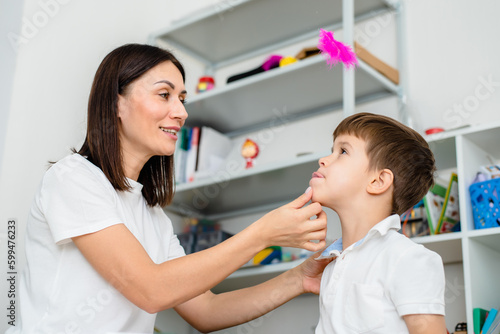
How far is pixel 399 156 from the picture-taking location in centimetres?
135

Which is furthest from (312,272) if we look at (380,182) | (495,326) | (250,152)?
(250,152)

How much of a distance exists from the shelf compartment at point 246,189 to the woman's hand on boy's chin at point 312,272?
0.69 metres

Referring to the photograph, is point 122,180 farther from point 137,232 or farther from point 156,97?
point 156,97

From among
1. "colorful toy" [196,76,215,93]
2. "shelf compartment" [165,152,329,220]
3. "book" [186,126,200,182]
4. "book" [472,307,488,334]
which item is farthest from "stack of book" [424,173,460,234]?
"colorful toy" [196,76,215,93]

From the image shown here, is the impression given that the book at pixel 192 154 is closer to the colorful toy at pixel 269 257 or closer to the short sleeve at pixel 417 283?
the colorful toy at pixel 269 257

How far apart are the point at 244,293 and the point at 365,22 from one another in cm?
148

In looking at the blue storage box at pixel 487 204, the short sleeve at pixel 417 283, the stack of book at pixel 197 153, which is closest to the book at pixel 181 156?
the stack of book at pixel 197 153

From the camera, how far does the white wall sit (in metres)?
2.11

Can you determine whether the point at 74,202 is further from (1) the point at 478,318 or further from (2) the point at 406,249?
(1) the point at 478,318

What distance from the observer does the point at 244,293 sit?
149 cm

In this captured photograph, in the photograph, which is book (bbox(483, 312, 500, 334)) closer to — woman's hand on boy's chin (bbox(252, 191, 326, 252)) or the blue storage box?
the blue storage box

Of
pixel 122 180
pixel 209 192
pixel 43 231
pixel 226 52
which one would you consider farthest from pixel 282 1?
pixel 43 231

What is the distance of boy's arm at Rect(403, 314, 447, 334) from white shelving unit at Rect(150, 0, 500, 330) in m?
0.61

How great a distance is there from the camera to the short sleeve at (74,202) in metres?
1.26
